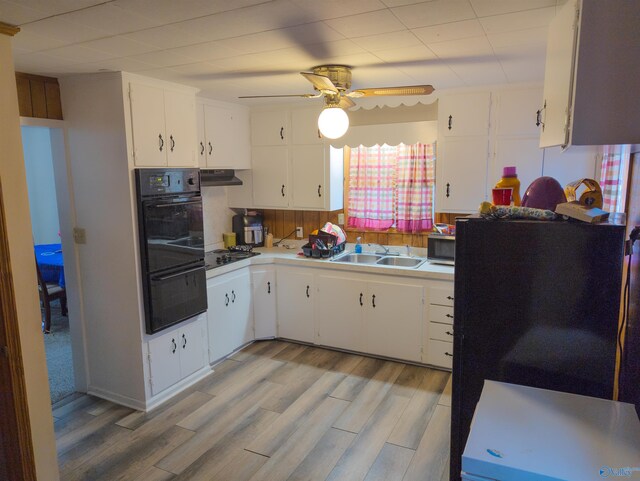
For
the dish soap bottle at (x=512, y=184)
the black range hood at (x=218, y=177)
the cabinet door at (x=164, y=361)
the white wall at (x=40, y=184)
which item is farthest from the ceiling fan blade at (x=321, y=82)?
the white wall at (x=40, y=184)

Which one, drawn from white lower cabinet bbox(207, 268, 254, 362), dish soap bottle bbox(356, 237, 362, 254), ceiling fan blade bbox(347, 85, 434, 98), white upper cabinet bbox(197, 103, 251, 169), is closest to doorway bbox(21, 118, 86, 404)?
white lower cabinet bbox(207, 268, 254, 362)

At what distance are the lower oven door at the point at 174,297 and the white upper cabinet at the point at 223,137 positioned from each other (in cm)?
112

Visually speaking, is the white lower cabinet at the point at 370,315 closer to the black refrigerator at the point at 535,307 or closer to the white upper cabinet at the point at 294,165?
the white upper cabinet at the point at 294,165

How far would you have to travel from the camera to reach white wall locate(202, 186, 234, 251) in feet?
14.9

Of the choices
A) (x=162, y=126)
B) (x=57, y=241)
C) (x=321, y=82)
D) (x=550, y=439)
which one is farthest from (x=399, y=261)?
(x=57, y=241)

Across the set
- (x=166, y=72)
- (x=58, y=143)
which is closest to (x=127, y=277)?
(x=58, y=143)

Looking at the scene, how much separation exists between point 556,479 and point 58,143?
348 centimetres

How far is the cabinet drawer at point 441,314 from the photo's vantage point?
3.63 metres

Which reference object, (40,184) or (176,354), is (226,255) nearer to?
(176,354)

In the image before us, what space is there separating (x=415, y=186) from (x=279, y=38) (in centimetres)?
244

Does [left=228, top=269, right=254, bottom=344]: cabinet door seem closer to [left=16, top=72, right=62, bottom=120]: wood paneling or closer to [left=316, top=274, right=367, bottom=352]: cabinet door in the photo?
[left=316, top=274, right=367, bottom=352]: cabinet door

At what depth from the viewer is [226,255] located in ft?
14.0

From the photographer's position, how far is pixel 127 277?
10.2 feet

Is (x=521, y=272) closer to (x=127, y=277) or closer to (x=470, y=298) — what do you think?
(x=470, y=298)
